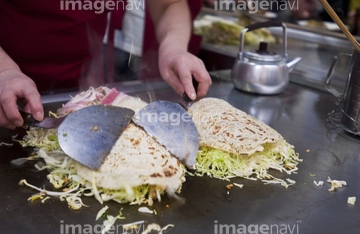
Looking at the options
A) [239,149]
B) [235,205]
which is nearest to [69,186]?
[235,205]

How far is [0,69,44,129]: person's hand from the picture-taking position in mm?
1841

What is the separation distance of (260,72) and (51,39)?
1.36 metres

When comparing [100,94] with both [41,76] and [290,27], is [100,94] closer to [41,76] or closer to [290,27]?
[41,76]

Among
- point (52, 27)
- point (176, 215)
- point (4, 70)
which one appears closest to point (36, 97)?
point (4, 70)

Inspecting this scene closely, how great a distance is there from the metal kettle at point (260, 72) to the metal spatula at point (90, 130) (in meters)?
1.27

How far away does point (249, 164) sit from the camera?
2029 millimetres

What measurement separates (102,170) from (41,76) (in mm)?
1543

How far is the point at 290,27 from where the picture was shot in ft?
13.5

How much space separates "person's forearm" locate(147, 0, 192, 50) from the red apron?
373mm

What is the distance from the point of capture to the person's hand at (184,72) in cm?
222

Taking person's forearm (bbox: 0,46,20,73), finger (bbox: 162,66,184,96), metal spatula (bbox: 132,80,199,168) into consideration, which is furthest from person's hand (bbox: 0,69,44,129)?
finger (bbox: 162,66,184,96)
